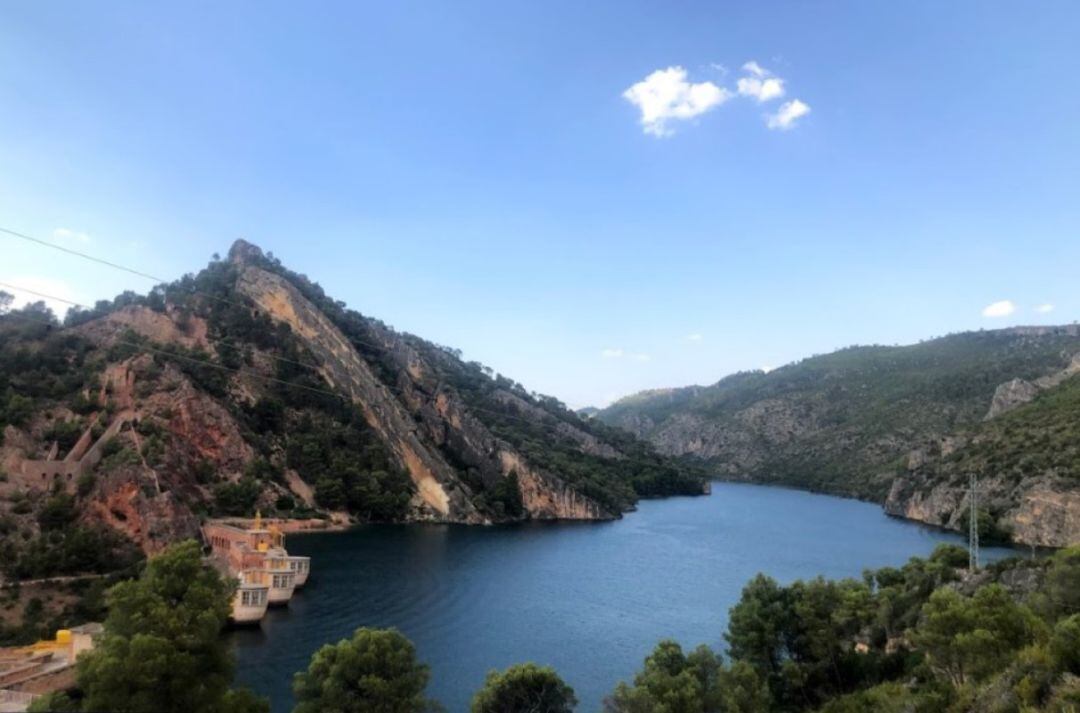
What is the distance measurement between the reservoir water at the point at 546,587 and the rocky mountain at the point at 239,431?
8.09 meters

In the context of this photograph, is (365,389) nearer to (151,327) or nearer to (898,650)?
(151,327)

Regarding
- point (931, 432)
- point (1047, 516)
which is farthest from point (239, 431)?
point (931, 432)

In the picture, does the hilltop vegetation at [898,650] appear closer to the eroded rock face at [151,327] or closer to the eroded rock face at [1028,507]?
the eroded rock face at [1028,507]

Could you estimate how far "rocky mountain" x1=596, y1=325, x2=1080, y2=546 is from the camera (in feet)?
224

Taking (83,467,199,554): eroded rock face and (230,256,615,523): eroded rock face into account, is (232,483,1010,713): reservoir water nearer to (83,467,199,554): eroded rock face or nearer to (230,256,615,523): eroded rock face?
(230,256,615,523): eroded rock face

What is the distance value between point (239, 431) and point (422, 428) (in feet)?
102

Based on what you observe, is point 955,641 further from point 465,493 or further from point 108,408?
point 465,493

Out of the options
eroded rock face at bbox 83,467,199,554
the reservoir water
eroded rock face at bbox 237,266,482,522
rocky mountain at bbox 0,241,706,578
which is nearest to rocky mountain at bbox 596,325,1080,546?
the reservoir water

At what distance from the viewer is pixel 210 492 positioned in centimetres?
6209

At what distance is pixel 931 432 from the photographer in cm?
12288

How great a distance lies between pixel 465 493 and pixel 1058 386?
264 ft

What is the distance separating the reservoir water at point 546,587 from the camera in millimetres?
33906

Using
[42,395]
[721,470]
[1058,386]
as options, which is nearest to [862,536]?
[1058,386]

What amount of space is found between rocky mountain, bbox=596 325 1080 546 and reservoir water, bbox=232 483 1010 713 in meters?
7.95
